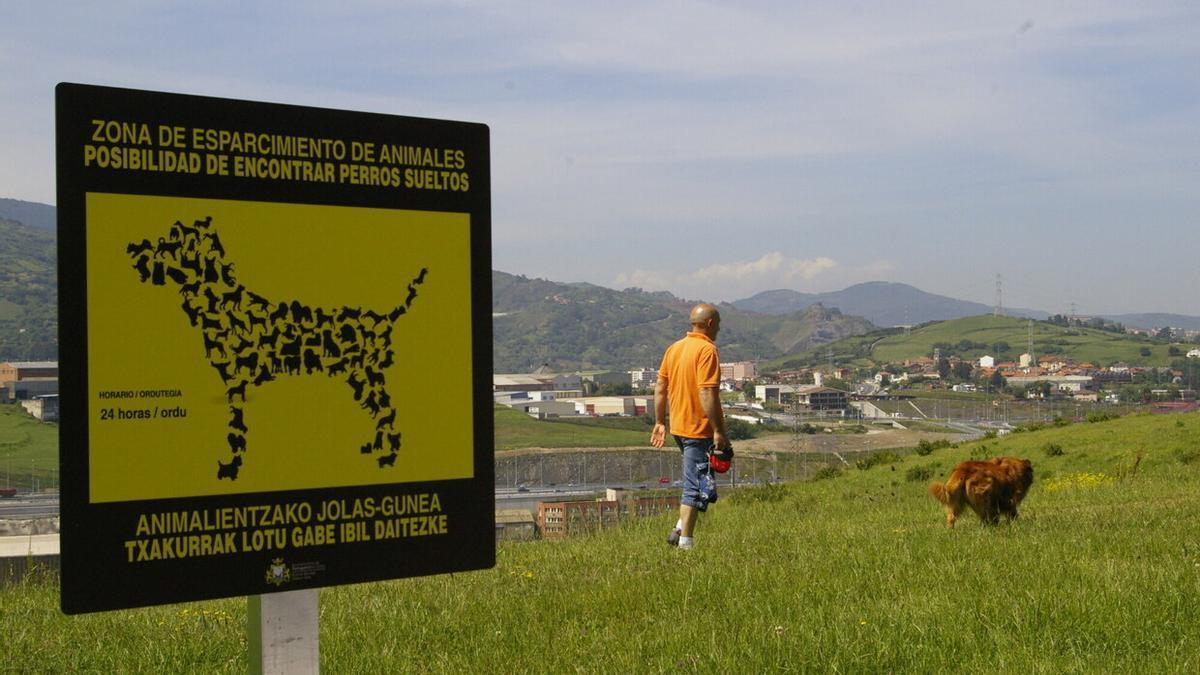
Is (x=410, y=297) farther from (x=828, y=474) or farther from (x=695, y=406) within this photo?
(x=828, y=474)

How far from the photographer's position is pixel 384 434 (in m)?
3.27

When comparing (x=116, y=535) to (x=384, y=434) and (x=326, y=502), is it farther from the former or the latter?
(x=384, y=434)

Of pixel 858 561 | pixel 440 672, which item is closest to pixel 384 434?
pixel 440 672

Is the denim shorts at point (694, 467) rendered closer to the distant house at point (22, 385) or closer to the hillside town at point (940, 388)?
the hillside town at point (940, 388)

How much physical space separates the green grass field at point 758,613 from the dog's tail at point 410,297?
2197 mm

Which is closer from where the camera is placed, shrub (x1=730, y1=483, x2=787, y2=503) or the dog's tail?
the dog's tail

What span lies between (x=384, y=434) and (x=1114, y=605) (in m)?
3.83

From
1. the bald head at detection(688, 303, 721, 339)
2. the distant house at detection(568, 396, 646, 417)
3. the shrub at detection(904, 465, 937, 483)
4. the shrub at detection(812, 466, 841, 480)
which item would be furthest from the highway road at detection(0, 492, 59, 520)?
the distant house at detection(568, 396, 646, 417)

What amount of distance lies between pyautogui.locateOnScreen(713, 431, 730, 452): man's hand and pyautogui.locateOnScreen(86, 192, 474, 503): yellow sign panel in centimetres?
597

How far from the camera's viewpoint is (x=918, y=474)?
28641 millimetres

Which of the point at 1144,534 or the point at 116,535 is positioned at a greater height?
the point at 116,535

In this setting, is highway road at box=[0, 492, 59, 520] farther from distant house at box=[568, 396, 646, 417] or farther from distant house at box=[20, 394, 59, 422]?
distant house at box=[568, 396, 646, 417]

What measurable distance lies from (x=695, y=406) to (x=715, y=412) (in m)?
0.26

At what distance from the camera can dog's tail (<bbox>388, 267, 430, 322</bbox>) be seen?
10.8 feet
